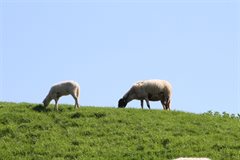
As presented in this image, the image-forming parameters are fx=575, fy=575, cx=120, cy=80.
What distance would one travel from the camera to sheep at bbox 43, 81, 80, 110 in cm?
3341

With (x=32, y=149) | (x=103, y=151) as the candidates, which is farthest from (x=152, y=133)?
(x=32, y=149)

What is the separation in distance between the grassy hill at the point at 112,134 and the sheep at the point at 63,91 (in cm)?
65

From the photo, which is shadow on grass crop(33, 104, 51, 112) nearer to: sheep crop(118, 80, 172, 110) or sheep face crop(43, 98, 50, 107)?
sheep face crop(43, 98, 50, 107)

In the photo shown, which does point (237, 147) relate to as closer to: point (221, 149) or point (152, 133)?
point (221, 149)

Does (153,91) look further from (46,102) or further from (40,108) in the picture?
(40,108)

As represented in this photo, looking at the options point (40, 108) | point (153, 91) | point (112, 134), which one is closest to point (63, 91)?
point (40, 108)

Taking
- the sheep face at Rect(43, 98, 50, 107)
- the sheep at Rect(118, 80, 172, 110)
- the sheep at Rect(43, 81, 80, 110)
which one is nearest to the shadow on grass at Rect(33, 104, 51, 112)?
the sheep face at Rect(43, 98, 50, 107)

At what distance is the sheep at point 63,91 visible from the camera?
1315 inches

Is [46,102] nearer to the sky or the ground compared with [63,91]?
nearer to the ground

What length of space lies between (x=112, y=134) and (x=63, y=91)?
5847 millimetres

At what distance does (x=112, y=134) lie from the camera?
94.8 feet

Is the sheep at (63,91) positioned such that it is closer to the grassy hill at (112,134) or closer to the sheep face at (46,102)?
the sheep face at (46,102)

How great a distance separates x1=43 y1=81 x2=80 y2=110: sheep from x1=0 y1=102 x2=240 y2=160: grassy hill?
0.65m

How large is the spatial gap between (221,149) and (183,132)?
11.7 ft
